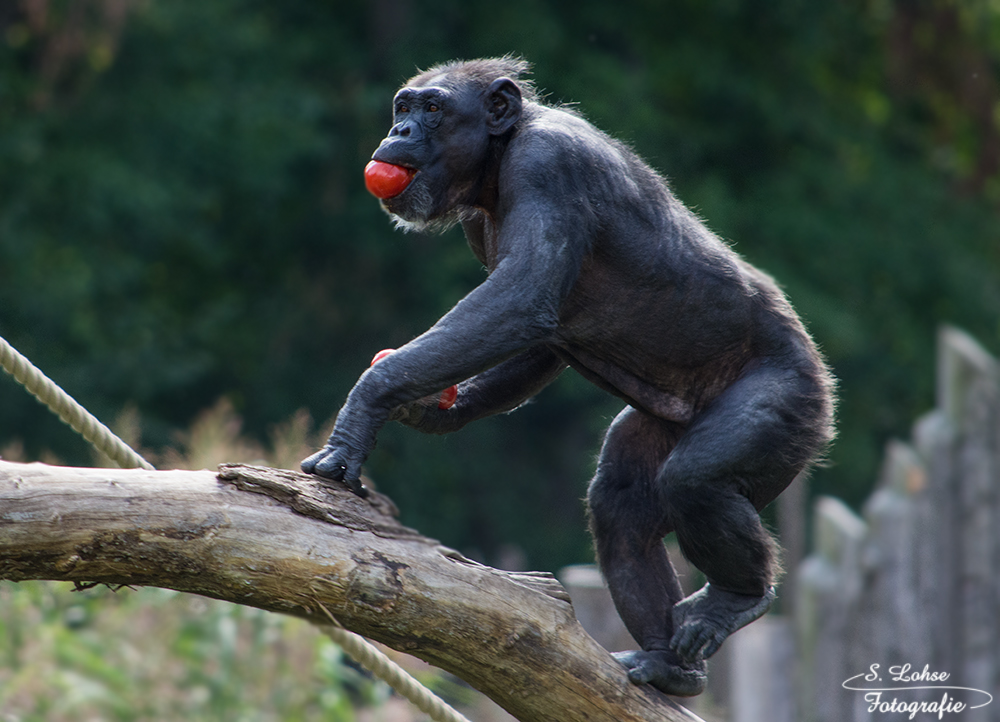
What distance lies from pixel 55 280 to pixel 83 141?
174 cm

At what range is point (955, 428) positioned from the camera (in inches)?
219

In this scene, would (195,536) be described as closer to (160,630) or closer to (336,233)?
(160,630)

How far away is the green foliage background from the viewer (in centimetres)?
1105

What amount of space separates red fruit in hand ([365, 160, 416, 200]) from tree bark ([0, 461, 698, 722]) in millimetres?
696

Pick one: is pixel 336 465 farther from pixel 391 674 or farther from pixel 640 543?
pixel 640 543

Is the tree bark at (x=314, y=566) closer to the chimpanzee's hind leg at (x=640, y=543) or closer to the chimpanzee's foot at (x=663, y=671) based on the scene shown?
the chimpanzee's foot at (x=663, y=671)

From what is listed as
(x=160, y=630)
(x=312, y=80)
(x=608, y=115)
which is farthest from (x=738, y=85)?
(x=160, y=630)

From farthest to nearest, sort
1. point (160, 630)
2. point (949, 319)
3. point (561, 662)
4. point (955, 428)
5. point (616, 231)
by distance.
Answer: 1. point (949, 319)
2. point (955, 428)
3. point (160, 630)
4. point (616, 231)
5. point (561, 662)

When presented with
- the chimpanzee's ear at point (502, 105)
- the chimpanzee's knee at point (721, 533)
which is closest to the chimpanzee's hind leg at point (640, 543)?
the chimpanzee's knee at point (721, 533)

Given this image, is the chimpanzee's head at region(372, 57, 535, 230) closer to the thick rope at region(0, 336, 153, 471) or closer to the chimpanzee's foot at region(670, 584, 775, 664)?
the thick rope at region(0, 336, 153, 471)
